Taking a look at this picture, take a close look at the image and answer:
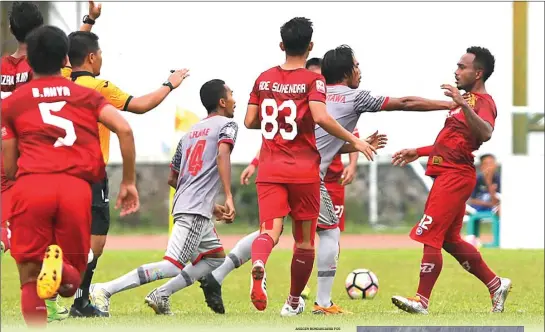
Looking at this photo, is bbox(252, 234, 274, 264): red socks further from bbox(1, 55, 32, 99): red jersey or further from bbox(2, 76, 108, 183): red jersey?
bbox(1, 55, 32, 99): red jersey

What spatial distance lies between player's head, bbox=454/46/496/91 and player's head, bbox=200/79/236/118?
6.02 feet

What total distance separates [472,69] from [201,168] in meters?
2.29

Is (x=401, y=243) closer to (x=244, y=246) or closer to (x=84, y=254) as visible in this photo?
(x=244, y=246)

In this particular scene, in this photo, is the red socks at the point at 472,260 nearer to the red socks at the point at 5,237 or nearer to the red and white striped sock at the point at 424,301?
the red and white striped sock at the point at 424,301

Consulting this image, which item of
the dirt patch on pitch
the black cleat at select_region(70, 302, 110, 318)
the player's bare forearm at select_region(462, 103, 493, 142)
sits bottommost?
the dirt patch on pitch

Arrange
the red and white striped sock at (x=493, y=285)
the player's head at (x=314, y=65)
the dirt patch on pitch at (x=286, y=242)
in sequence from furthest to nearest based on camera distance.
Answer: the dirt patch on pitch at (x=286, y=242) < the player's head at (x=314, y=65) < the red and white striped sock at (x=493, y=285)

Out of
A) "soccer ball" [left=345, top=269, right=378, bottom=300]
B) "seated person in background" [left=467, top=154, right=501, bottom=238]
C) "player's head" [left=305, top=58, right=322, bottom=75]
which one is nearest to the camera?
"player's head" [left=305, top=58, right=322, bottom=75]

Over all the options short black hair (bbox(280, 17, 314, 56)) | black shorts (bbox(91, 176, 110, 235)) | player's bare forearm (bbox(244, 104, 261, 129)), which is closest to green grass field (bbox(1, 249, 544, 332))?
black shorts (bbox(91, 176, 110, 235))

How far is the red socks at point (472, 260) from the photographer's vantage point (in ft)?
33.3

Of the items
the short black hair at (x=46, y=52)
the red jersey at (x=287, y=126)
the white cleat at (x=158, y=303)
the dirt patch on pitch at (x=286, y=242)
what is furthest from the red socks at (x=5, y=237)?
the dirt patch on pitch at (x=286, y=242)

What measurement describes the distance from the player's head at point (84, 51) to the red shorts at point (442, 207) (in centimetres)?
277

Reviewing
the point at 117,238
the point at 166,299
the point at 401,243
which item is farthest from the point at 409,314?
the point at 117,238

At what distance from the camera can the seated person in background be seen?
72.5 ft

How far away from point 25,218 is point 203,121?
2.80 m
